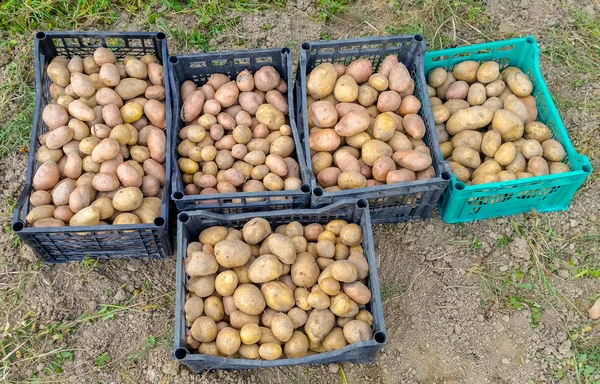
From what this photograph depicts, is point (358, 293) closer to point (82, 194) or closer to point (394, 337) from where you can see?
point (394, 337)

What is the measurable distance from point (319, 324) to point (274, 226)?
539mm

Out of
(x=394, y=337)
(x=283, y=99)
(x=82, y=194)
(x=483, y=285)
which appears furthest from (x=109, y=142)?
(x=483, y=285)

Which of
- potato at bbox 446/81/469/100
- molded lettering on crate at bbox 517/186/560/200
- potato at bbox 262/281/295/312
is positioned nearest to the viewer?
potato at bbox 262/281/295/312

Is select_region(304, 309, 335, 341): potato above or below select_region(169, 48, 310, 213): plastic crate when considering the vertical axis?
below

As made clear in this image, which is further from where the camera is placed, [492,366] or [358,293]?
[492,366]

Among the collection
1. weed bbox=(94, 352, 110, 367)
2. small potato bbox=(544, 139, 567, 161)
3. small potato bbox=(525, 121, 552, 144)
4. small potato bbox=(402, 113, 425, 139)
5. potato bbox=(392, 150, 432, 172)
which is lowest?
weed bbox=(94, 352, 110, 367)

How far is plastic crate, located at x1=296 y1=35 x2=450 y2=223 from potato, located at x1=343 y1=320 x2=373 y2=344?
566 mm

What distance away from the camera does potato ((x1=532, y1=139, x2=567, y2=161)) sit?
8.63 ft

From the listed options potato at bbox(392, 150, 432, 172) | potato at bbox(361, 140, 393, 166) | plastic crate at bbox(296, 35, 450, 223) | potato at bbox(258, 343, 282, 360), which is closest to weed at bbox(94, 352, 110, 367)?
potato at bbox(258, 343, 282, 360)

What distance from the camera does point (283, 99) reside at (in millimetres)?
2723

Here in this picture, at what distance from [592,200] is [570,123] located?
19.4 inches

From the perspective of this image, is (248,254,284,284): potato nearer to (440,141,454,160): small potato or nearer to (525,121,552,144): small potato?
(440,141,454,160): small potato

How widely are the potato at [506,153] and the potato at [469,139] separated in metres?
0.11

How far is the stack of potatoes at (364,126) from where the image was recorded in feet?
8.14
